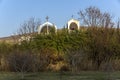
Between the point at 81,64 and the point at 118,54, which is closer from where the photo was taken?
the point at 81,64

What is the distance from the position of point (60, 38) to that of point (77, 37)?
1.74 metres

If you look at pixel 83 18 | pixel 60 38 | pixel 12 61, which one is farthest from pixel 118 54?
pixel 83 18

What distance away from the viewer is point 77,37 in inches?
1363

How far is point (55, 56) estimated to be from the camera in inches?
1264

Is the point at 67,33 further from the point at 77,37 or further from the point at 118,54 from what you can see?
the point at 118,54

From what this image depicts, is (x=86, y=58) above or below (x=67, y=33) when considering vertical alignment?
below

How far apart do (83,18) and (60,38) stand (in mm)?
19768

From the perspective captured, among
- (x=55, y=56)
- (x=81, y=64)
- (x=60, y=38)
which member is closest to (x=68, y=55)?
(x=81, y=64)

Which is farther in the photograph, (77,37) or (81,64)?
(77,37)

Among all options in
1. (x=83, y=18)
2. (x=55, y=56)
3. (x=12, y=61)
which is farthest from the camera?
(x=83, y=18)

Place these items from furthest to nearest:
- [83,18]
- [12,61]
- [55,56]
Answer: [83,18] < [55,56] < [12,61]

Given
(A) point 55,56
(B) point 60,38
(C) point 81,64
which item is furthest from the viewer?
(B) point 60,38

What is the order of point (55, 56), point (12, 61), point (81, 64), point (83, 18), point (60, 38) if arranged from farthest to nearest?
point (83, 18) → point (60, 38) → point (55, 56) → point (81, 64) → point (12, 61)

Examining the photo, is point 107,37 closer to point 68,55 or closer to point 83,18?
point 68,55
